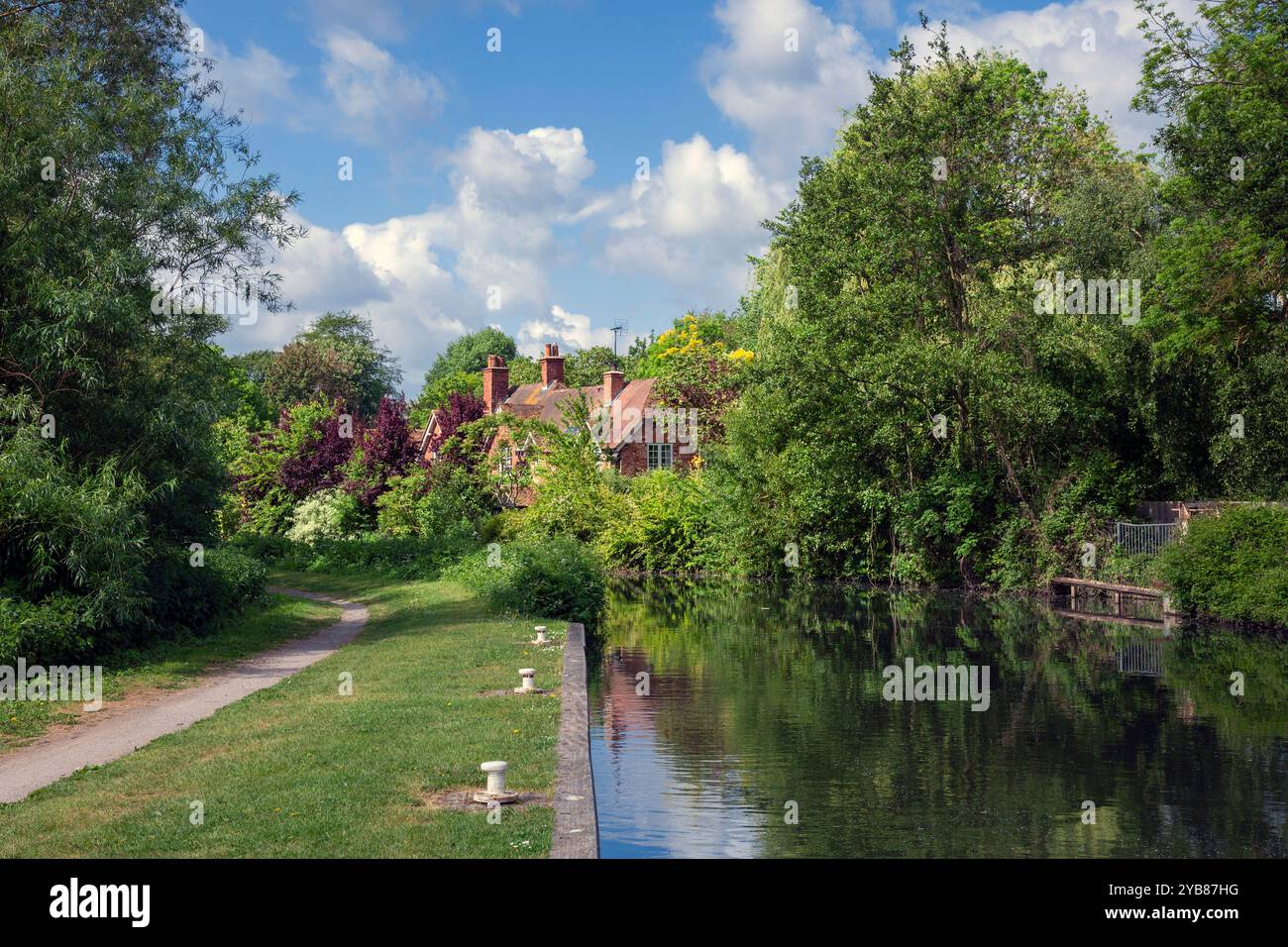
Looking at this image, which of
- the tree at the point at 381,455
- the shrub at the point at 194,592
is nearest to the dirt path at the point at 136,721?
the shrub at the point at 194,592

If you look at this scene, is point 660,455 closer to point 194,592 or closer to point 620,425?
point 620,425

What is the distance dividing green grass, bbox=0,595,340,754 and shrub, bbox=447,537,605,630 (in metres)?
3.92

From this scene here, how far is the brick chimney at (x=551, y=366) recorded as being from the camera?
77562 mm

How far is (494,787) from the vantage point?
967 cm

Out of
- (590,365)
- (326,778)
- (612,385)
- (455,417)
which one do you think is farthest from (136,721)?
(590,365)

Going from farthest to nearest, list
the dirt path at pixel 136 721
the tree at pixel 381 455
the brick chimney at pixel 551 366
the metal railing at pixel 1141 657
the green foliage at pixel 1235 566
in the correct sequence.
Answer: the brick chimney at pixel 551 366 < the tree at pixel 381 455 < the green foliage at pixel 1235 566 < the metal railing at pixel 1141 657 < the dirt path at pixel 136 721

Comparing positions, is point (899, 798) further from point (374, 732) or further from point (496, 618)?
point (496, 618)

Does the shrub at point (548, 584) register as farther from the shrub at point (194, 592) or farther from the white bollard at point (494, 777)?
the white bollard at point (494, 777)

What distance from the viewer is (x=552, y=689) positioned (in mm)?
15672

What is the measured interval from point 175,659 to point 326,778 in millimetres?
10190

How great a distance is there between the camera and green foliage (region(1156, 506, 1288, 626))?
24.3m

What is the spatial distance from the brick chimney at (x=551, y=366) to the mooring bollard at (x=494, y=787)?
223ft

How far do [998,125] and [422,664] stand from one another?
27.5 m
